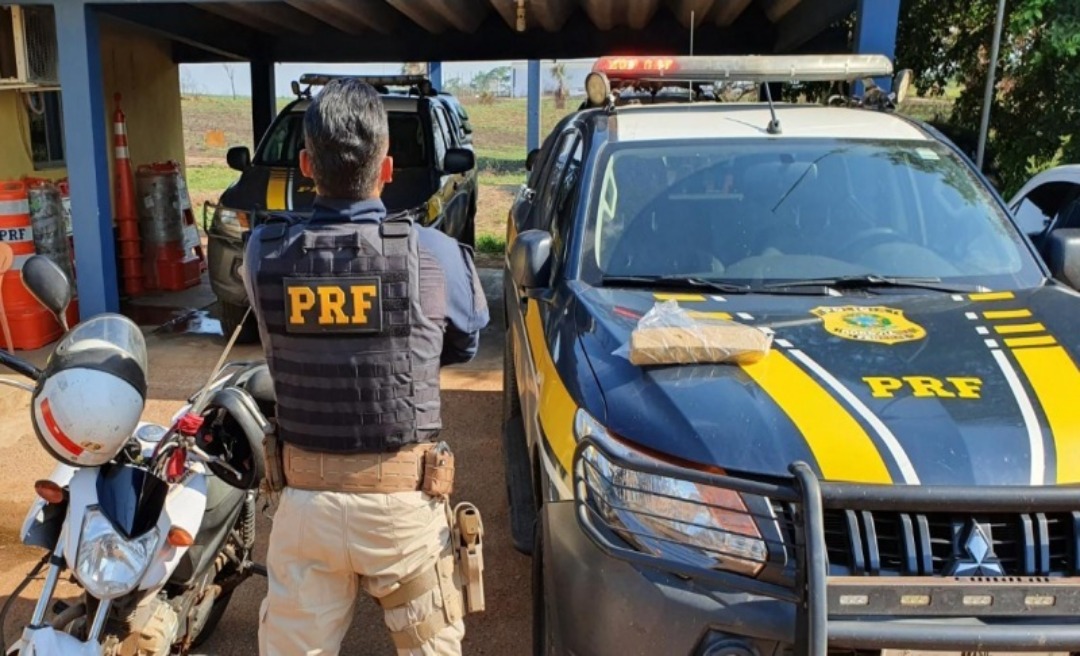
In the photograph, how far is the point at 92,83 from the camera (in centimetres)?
679

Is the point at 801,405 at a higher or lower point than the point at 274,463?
higher

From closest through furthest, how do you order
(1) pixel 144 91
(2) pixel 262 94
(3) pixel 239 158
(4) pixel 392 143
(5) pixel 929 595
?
(5) pixel 929 595
(3) pixel 239 158
(4) pixel 392 143
(1) pixel 144 91
(2) pixel 262 94

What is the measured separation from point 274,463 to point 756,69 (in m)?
2.81

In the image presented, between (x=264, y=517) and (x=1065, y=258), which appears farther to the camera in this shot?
(x=264, y=517)

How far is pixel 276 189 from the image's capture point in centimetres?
753

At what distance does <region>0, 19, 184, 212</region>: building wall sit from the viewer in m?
8.26

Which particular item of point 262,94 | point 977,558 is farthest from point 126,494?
point 262,94

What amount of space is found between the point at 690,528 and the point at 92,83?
6.30 metres

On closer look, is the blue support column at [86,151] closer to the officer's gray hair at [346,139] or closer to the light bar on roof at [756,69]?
the light bar on roof at [756,69]

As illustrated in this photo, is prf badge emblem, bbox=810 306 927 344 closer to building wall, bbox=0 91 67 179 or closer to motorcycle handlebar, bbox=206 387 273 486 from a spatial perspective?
motorcycle handlebar, bbox=206 387 273 486

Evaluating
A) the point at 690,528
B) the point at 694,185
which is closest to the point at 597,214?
the point at 694,185

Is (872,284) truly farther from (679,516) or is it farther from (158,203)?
(158,203)

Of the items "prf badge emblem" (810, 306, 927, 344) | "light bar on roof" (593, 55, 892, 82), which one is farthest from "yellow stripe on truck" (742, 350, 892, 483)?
"light bar on roof" (593, 55, 892, 82)

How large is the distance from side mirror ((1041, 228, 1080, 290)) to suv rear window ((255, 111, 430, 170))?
5848mm
